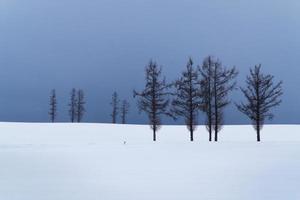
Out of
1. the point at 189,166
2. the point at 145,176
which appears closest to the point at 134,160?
the point at 189,166

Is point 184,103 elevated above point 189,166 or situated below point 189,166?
above

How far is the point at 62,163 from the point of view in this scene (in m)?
13.2

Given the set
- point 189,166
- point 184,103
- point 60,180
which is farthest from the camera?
point 184,103

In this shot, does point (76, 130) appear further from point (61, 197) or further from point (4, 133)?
point (61, 197)

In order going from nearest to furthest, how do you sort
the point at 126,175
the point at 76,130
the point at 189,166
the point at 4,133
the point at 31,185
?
the point at 31,185 < the point at 126,175 < the point at 189,166 < the point at 4,133 < the point at 76,130

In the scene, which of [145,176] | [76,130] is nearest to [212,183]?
[145,176]

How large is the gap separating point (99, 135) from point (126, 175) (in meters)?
33.3

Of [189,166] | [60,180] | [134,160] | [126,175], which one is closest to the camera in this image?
[60,180]

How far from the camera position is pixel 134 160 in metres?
14.5

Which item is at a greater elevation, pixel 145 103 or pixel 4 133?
pixel 145 103

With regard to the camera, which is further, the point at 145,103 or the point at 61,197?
the point at 145,103

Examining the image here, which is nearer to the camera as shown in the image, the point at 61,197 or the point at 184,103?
the point at 61,197

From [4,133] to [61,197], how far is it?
37212 millimetres

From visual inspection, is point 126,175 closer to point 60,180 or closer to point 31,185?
point 60,180
